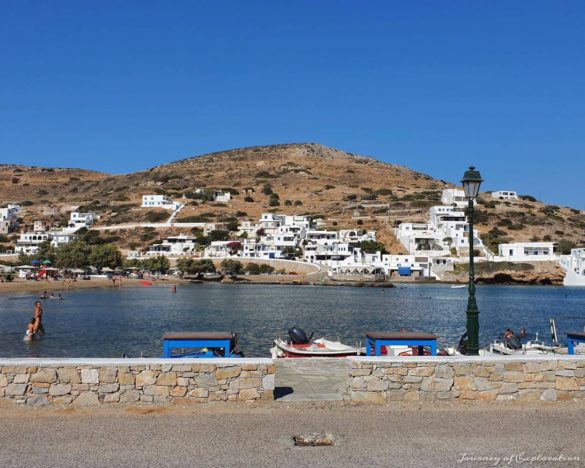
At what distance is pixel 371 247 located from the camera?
100 meters

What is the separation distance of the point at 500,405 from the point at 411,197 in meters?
129

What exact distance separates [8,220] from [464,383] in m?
135

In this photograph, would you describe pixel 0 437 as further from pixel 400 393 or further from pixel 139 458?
pixel 400 393

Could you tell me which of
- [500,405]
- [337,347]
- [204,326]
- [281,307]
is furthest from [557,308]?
→ [500,405]

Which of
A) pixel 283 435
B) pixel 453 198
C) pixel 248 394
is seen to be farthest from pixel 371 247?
pixel 283 435

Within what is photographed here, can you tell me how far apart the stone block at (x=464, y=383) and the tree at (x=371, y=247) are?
90.9m

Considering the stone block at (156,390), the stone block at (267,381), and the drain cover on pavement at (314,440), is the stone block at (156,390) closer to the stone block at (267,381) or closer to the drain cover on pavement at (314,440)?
the stone block at (267,381)

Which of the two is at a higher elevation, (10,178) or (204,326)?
(10,178)

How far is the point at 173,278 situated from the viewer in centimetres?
9600

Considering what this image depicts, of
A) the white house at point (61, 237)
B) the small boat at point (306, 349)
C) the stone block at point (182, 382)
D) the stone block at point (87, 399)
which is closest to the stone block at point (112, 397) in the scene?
the stone block at point (87, 399)

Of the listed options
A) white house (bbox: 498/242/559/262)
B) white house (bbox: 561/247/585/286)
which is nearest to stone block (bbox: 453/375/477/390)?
white house (bbox: 561/247/585/286)

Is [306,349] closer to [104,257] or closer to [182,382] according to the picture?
[182,382]

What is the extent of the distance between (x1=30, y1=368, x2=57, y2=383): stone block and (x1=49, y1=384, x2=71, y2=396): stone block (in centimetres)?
9

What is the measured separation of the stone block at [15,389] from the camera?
8.62m
